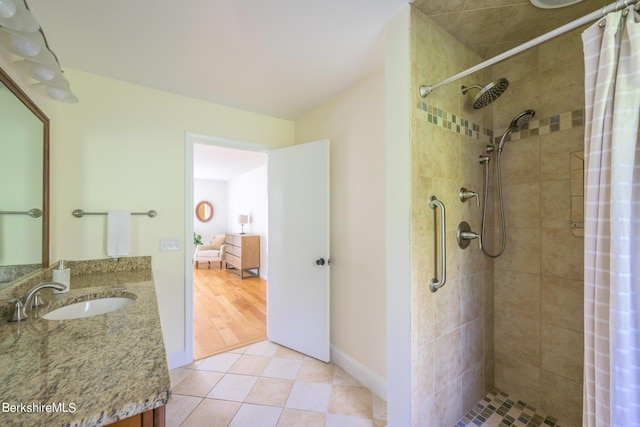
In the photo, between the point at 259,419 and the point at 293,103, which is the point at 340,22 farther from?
the point at 259,419

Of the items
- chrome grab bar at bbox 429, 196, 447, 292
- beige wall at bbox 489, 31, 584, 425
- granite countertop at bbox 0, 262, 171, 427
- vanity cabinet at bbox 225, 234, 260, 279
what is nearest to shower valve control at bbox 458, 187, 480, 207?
chrome grab bar at bbox 429, 196, 447, 292

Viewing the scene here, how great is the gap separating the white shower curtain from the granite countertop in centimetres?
139

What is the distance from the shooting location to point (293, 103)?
241cm

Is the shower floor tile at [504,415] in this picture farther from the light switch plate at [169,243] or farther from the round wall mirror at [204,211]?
the round wall mirror at [204,211]

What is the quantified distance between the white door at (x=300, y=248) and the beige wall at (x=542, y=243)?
1.32 metres

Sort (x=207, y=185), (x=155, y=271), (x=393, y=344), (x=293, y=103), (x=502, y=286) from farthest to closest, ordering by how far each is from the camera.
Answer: (x=207, y=185) < (x=293, y=103) < (x=155, y=271) < (x=502, y=286) < (x=393, y=344)

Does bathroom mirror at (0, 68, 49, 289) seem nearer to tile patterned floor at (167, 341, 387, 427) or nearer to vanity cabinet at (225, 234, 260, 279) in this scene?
tile patterned floor at (167, 341, 387, 427)

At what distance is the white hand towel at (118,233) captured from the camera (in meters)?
1.92

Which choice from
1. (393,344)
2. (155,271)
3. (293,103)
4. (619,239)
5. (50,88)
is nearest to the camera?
(619,239)

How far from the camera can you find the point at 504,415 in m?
1.60

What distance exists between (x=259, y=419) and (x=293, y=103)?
247 centimetres

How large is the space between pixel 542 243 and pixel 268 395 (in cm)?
209

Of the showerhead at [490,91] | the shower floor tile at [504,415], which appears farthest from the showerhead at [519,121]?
the shower floor tile at [504,415]

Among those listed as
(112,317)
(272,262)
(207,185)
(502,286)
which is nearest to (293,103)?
(272,262)
